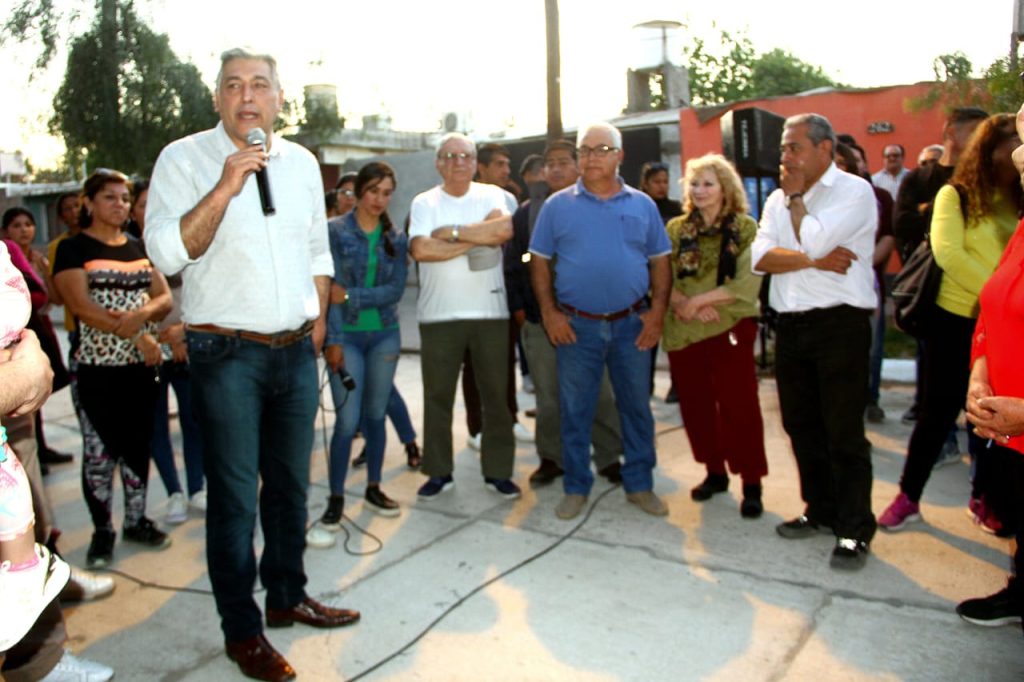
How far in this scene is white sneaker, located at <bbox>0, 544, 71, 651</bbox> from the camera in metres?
1.58

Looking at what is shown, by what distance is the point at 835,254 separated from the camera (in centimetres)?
365

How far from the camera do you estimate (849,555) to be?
3586 mm

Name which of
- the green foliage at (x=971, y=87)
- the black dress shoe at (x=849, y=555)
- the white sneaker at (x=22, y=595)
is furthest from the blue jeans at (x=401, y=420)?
the green foliage at (x=971, y=87)

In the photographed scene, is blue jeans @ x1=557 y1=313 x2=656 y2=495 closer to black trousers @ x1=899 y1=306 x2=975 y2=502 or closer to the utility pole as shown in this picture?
black trousers @ x1=899 y1=306 x2=975 y2=502

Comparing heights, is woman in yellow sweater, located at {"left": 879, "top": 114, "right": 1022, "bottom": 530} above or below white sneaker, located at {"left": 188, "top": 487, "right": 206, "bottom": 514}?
above

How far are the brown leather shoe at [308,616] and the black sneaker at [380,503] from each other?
1195 millimetres

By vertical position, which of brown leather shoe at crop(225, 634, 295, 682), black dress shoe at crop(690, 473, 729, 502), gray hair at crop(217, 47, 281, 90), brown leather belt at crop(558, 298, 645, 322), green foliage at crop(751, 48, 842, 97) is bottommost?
black dress shoe at crop(690, 473, 729, 502)

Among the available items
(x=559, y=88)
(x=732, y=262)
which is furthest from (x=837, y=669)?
(x=559, y=88)

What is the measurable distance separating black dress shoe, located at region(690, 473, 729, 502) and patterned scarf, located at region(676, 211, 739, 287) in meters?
1.06

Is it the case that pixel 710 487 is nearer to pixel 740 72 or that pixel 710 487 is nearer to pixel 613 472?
pixel 613 472

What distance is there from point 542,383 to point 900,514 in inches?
77.0

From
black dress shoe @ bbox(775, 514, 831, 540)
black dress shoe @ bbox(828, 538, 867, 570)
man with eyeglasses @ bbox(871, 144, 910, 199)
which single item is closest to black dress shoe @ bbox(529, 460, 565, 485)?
black dress shoe @ bbox(775, 514, 831, 540)

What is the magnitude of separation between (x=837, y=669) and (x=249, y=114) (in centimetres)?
269

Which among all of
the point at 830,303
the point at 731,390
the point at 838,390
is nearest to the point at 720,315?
the point at 731,390
